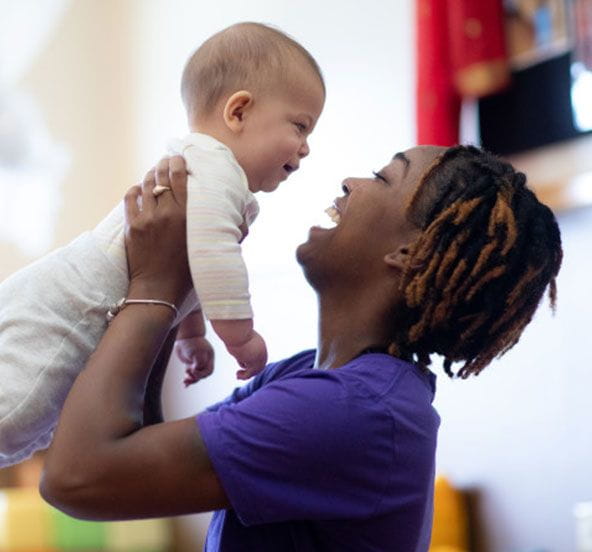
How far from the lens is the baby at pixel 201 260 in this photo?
4.02 feet

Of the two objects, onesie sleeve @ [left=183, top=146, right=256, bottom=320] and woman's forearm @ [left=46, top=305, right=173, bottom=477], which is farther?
onesie sleeve @ [left=183, top=146, right=256, bottom=320]

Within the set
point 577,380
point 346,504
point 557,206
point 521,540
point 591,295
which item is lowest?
point 521,540

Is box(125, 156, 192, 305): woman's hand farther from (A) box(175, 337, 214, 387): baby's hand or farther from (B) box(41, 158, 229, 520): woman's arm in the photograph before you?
(A) box(175, 337, 214, 387): baby's hand

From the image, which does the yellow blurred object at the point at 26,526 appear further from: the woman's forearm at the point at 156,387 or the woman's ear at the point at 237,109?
the woman's ear at the point at 237,109

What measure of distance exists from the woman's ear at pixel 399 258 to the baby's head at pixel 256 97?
0.22 metres

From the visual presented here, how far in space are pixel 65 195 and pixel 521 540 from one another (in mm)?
2523

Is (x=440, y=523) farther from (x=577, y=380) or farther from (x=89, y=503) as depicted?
(x=89, y=503)

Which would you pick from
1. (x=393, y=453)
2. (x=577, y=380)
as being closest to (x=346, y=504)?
(x=393, y=453)

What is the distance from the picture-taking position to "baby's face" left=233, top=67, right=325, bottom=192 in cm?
142

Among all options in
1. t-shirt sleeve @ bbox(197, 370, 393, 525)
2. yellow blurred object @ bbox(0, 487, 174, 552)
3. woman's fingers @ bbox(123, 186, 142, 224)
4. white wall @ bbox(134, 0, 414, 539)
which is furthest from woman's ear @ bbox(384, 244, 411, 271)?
yellow blurred object @ bbox(0, 487, 174, 552)

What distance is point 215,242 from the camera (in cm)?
125

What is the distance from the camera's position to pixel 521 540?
9.19 feet

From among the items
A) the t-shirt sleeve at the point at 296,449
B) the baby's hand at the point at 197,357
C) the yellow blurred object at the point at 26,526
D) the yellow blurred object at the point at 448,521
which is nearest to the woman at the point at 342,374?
the t-shirt sleeve at the point at 296,449

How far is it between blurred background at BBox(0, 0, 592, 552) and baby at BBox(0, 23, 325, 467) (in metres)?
1.46
